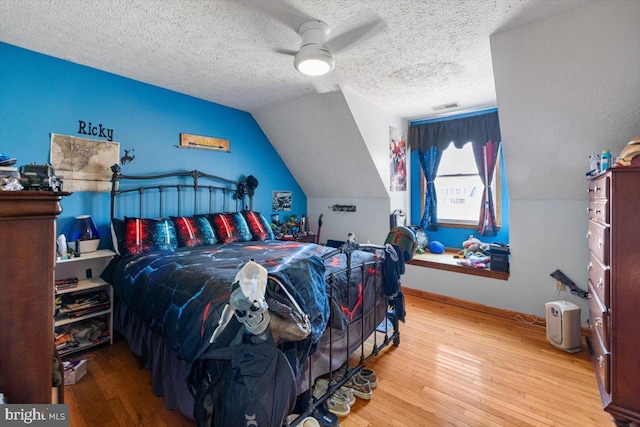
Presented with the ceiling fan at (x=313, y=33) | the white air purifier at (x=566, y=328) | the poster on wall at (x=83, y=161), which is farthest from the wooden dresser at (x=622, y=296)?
the poster on wall at (x=83, y=161)

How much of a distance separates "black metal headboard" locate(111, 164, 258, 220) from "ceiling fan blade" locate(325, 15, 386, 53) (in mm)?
2035

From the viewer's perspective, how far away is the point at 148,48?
224cm

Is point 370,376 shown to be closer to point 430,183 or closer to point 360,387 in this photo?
point 360,387

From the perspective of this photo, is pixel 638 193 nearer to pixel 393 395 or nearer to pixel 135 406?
pixel 393 395

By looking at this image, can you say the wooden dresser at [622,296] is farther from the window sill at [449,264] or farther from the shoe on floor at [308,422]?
the shoe on floor at [308,422]

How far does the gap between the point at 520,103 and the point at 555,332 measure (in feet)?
6.33

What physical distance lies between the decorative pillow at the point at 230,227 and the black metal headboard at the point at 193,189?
1.48 feet

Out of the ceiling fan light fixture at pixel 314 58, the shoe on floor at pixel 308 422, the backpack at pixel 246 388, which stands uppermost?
the ceiling fan light fixture at pixel 314 58

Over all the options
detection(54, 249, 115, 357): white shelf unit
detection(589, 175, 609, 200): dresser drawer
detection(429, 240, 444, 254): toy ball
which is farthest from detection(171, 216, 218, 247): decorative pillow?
detection(589, 175, 609, 200): dresser drawer

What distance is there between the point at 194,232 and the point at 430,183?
323 cm

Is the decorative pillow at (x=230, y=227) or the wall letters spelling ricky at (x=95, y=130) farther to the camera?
the decorative pillow at (x=230, y=227)

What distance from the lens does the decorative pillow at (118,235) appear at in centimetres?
244

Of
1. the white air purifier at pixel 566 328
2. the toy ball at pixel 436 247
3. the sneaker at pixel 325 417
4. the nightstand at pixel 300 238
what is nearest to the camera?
the sneaker at pixel 325 417

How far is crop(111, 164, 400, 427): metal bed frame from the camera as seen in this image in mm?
1774
